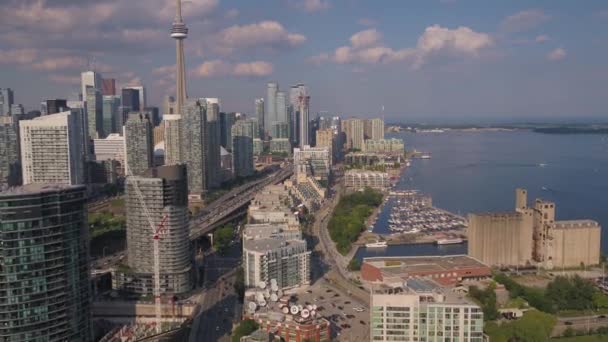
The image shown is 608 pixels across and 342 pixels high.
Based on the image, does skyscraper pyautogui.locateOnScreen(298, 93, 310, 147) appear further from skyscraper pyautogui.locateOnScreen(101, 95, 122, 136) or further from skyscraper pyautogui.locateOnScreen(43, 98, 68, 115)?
skyscraper pyautogui.locateOnScreen(43, 98, 68, 115)

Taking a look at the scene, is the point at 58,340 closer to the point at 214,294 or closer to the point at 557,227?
the point at 214,294

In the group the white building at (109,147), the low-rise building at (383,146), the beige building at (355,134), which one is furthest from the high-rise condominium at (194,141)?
the beige building at (355,134)

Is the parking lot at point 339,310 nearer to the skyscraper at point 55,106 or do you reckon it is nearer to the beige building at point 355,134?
the skyscraper at point 55,106

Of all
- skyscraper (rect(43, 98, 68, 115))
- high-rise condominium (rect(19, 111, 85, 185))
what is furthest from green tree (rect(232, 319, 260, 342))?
skyscraper (rect(43, 98, 68, 115))

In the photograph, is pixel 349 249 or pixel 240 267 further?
pixel 349 249

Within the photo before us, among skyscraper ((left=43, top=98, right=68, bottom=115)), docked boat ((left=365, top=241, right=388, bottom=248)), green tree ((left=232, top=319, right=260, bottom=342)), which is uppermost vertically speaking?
skyscraper ((left=43, top=98, right=68, bottom=115))

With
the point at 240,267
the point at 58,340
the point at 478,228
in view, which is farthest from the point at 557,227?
the point at 58,340
